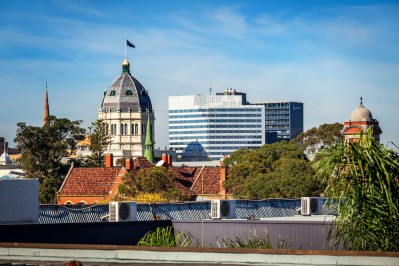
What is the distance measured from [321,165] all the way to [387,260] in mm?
6735

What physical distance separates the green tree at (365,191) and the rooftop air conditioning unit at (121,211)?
2103cm

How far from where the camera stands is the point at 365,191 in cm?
3100

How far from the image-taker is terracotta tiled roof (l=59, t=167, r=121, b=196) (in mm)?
133500

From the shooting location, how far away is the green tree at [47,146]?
13988cm

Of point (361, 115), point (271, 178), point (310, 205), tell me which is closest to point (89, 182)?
point (271, 178)

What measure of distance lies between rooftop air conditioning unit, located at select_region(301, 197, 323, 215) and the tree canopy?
33770mm

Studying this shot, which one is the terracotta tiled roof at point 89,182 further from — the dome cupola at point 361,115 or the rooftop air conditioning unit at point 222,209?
the rooftop air conditioning unit at point 222,209

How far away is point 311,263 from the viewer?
2664 centimetres

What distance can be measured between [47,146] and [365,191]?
375 ft

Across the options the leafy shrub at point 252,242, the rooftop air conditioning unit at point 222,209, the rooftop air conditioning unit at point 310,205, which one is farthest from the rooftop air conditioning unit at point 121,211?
the rooftop air conditioning unit at point 310,205

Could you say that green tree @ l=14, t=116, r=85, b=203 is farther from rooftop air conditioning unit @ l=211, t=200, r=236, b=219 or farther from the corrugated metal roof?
rooftop air conditioning unit @ l=211, t=200, r=236, b=219

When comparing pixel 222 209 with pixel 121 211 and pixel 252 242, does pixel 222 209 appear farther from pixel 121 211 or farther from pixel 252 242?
pixel 252 242

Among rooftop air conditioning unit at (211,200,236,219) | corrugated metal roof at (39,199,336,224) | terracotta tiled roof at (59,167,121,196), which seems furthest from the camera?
terracotta tiled roof at (59,167,121,196)

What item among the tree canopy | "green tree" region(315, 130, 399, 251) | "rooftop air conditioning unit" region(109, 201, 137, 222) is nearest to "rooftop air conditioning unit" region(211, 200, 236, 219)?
"rooftop air conditioning unit" region(109, 201, 137, 222)
